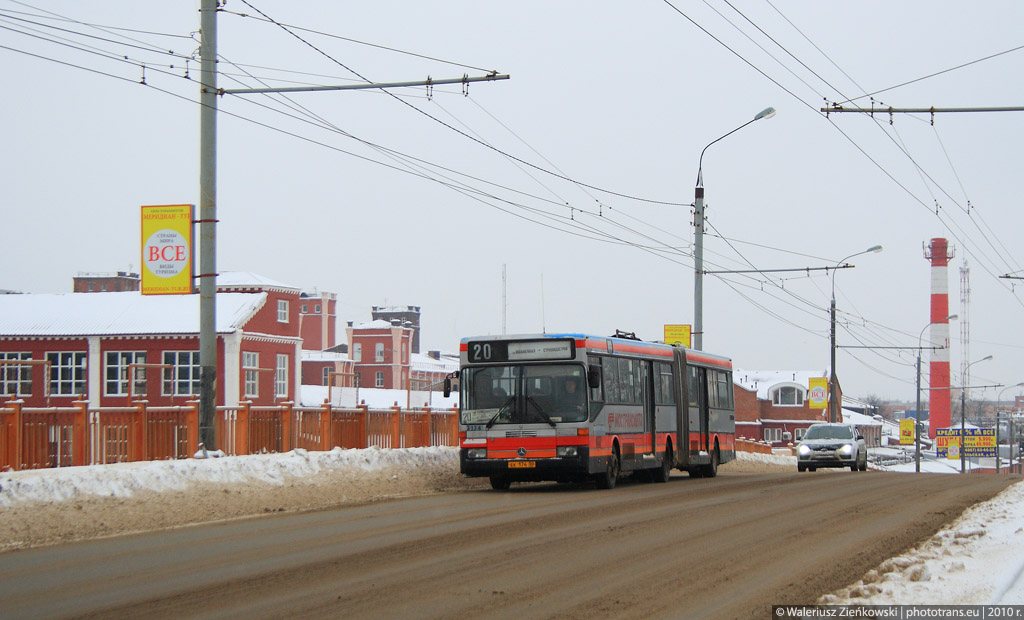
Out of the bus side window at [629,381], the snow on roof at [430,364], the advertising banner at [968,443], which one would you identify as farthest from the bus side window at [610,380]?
the snow on roof at [430,364]

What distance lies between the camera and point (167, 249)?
64.7 ft

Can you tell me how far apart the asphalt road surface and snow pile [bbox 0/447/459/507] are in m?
1.77

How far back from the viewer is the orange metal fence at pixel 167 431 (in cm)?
1647

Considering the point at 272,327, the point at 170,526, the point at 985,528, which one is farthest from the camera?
the point at 272,327

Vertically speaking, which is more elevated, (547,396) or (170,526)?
(547,396)

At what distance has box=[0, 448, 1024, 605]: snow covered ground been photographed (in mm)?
8883

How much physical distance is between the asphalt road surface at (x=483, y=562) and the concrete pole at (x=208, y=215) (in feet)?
10.8

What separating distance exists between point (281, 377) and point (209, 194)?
116ft

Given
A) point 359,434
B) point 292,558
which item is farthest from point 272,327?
point 292,558

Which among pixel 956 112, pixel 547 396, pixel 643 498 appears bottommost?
pixel 643 498

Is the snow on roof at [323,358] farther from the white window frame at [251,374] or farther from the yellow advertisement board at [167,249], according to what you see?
the yellow advertisement board at [167,249]

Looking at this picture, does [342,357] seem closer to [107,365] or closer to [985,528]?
[107,365]

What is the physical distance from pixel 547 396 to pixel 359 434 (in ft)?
15.8

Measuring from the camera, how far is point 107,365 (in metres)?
48.9
